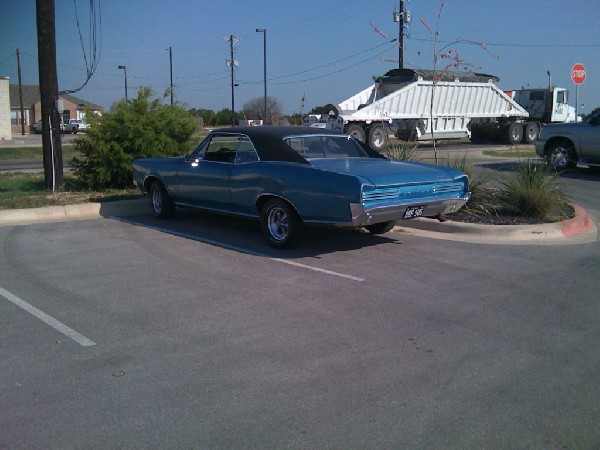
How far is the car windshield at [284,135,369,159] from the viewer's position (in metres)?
9.00

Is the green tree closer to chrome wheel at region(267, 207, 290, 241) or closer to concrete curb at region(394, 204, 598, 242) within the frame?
chrome wheel at region(267, 207, 290, 241)

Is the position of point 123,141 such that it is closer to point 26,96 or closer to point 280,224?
point 280,224

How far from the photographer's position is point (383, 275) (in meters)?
7.38

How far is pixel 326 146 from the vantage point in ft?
30.5

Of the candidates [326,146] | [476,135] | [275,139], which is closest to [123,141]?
[275,139]

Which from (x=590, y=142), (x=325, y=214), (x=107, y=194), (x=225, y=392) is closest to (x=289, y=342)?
(x=225, y=392)

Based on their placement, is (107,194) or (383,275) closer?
(383,275)

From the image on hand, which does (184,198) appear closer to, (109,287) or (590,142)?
(109,287)

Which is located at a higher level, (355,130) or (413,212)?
(355,130)

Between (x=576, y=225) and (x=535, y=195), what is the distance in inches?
28.4

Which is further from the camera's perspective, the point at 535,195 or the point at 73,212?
the point at 73,212

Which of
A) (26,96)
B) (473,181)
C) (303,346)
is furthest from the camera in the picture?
(26,96)

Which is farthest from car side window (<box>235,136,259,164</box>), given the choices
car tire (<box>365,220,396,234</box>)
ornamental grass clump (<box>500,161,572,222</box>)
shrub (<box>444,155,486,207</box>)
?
ornamental grass clump (<box>500,161,572,222</box>)

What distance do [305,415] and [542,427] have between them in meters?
1.40
